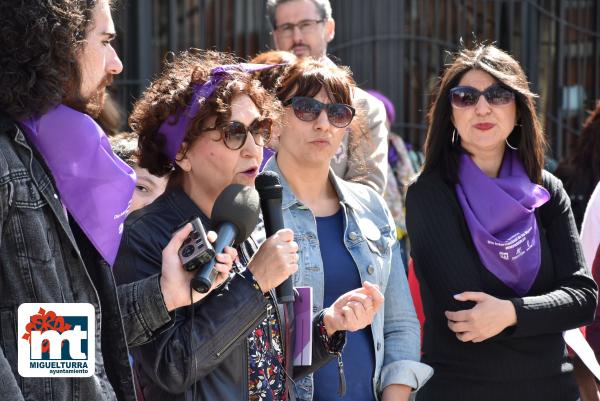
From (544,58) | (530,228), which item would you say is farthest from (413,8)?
(530,228)

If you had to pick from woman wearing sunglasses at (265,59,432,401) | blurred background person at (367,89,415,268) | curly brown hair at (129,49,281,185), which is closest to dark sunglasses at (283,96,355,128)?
woman wearing sunglasses at (265,59,432,401)

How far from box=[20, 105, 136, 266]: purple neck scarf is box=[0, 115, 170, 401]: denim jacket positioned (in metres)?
0.04

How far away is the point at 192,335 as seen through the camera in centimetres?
279

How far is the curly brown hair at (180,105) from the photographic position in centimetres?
309

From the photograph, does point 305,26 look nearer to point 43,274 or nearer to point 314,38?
point 314,38

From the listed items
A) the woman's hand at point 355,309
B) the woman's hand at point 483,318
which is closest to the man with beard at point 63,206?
the woman's hand at point 355,309

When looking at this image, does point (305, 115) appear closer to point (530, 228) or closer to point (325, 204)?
point (325, 204)

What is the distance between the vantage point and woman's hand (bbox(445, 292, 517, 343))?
3.77 meters

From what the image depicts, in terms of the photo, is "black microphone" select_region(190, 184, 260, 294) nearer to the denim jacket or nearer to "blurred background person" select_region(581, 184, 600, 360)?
the denim jacket

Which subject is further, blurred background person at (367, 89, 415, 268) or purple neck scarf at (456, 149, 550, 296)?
blurred background person at (367, 89, 415, 268)

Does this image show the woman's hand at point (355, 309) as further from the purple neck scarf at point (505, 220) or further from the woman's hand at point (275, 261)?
the purple neck scarf at point (505, 220)

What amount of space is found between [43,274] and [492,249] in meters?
2.03

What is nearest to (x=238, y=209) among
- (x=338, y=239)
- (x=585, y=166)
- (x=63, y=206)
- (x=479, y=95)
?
(x=63, y=206)

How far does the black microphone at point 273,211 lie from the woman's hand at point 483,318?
1015 mm
